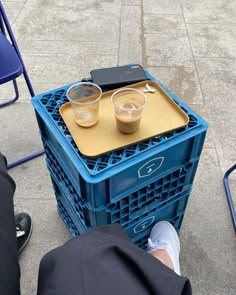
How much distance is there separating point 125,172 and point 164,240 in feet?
1.74

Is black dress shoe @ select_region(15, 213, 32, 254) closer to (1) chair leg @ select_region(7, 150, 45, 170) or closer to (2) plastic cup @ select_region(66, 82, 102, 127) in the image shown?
(1) chair leg @ select_region(7, 150, 45, 170)

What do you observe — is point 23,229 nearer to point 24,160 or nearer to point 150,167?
point 24,160

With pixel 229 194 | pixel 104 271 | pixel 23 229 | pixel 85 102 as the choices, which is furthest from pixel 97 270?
pixel 229 194

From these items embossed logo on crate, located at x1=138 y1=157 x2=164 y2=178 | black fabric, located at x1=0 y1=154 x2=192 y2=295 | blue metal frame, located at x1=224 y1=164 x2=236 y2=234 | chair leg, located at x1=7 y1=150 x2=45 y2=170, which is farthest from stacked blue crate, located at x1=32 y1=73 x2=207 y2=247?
chair leg, located at x1=7 y1=150 x2=45 y2=170

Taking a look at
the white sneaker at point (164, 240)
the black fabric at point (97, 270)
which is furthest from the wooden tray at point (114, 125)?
the white sneaker at point (164, 240)

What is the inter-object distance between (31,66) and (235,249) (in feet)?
7.21

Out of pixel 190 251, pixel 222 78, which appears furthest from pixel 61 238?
pixel 222 78

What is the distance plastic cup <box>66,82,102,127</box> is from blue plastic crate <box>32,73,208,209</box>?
0.24 feet

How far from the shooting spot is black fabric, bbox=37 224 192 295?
2.58 feet

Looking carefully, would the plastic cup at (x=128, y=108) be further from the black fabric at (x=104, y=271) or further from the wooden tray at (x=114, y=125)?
the black fabric at (x=104, y=271)

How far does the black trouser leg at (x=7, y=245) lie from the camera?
87cm

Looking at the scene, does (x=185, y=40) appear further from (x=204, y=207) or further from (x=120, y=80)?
(x=120, y=80)

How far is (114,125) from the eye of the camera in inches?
42.3

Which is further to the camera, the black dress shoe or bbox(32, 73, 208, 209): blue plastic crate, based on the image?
the black dress shoe
